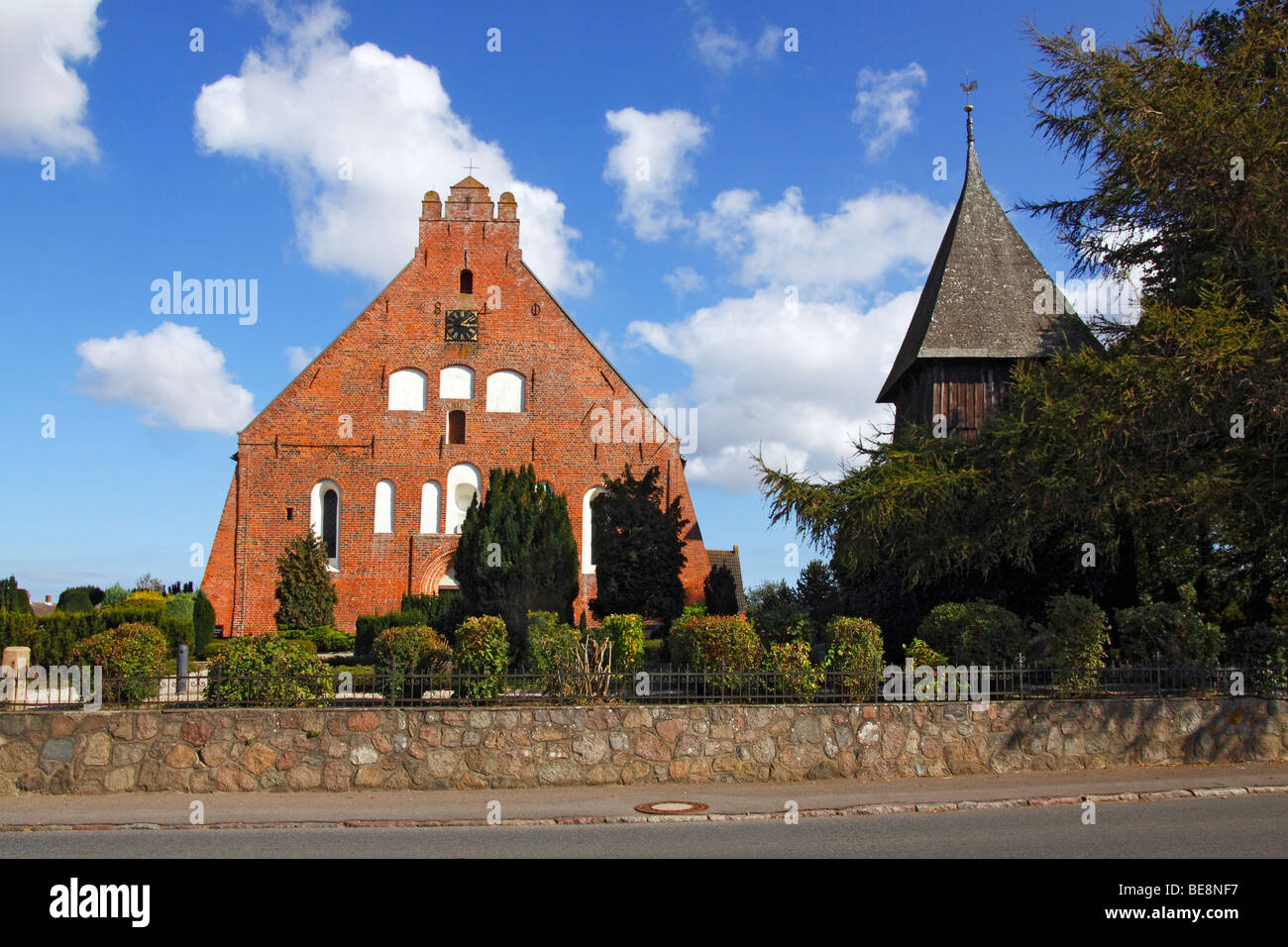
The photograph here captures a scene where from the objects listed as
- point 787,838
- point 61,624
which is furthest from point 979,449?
point 61,624

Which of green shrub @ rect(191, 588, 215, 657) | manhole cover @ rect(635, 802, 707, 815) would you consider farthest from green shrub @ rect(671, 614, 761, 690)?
green shrub @ rect(191, 588, 215, 657)

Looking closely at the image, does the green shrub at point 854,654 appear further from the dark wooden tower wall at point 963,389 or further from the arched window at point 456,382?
the arched window at point 456,382

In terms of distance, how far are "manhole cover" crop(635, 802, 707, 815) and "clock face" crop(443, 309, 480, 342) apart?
22.4m

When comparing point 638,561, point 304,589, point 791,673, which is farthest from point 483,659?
point 304,589

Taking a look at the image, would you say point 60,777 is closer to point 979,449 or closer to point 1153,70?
point 979,449

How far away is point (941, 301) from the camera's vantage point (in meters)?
21.1

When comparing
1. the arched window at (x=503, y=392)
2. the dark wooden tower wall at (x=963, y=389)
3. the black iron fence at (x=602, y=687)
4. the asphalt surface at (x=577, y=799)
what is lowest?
the asphalt surface at (x=577, y=799)

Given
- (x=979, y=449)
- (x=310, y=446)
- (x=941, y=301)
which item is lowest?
(x=979, y=449)

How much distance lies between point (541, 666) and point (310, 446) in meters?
20.1

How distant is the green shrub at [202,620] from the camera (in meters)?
24.4

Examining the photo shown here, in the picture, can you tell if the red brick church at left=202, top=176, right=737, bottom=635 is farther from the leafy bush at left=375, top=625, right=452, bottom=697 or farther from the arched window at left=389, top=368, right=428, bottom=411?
the leafy bush at left=375, top=625, right=452, bottom=697

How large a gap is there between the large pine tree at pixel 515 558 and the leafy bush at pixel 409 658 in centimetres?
725

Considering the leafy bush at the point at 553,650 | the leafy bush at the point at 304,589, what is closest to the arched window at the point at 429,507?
the leafy bush at the point at 304,589

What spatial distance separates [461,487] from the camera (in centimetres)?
2895
